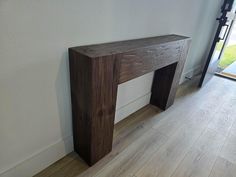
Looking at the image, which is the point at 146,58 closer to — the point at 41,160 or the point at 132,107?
the point at 132,107

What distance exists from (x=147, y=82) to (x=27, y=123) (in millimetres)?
1411

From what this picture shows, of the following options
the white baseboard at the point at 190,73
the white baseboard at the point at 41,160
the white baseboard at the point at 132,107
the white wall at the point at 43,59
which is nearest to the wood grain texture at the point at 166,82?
the white baseboard at the point at 132,107

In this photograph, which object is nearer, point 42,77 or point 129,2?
point 42,77

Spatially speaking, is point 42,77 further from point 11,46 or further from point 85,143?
point 85,143

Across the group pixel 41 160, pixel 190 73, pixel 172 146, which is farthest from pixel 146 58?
pixel 190 73

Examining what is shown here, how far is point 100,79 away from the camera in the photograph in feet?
3.52

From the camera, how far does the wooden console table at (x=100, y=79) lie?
1052mm

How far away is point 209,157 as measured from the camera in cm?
156

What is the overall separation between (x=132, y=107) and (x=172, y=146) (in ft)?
2.05

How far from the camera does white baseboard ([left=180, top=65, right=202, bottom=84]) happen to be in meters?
2.97

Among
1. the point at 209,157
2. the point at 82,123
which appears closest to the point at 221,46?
the point at 209,157

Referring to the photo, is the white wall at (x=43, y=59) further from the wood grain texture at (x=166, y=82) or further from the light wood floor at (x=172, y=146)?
the wood grain texture at (x=166, y=82)

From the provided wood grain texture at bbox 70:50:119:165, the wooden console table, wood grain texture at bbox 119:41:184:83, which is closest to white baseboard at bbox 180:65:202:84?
wood grain texture at bbox 119:41:184:83

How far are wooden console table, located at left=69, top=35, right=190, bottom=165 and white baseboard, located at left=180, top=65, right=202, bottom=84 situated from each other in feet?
4.78
